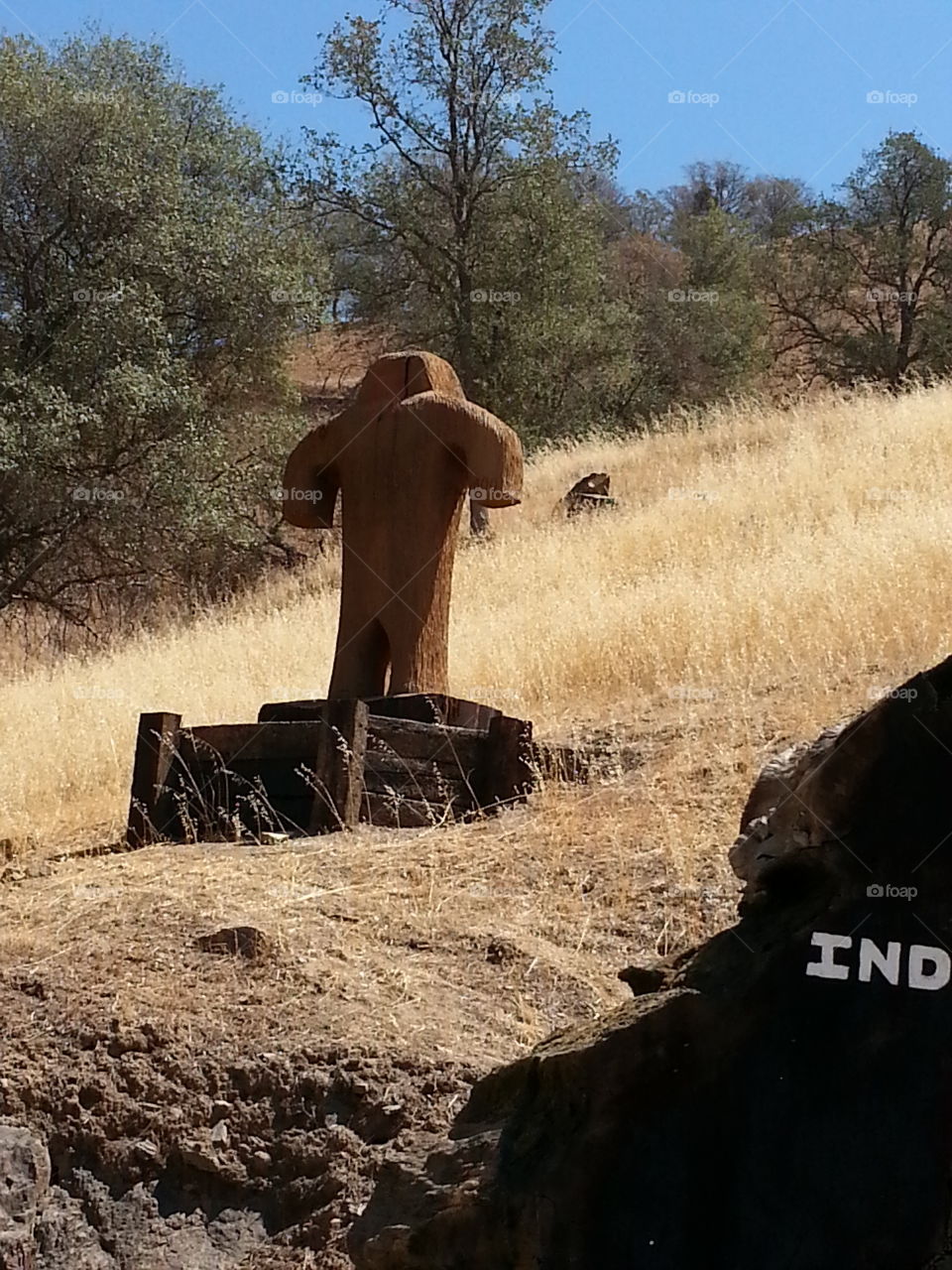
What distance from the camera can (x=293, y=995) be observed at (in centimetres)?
427

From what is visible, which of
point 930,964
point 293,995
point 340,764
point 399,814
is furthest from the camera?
point 399,814

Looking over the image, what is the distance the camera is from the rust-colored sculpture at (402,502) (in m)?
7.21

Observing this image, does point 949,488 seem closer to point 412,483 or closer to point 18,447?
point 412,483

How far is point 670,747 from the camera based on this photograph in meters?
6.99

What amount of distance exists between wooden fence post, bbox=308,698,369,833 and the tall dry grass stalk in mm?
1343

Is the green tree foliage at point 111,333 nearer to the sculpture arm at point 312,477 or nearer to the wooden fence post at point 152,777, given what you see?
the sculpture arm at point 312,477

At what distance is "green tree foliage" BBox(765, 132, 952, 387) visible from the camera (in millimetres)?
29594

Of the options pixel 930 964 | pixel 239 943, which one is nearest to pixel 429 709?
pixel 239 943

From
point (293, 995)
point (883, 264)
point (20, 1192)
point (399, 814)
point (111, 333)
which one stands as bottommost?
point (20, 1192)

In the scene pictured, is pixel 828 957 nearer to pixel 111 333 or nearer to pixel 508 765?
pixel 508 765

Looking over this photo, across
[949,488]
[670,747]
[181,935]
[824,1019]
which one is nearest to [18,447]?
[949,488]

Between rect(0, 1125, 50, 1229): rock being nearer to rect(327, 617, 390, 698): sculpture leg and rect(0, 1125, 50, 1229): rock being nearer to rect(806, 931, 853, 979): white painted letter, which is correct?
rect(806, 931, 853, 979): white painted letter

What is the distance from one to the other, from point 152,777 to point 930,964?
507 centimetres

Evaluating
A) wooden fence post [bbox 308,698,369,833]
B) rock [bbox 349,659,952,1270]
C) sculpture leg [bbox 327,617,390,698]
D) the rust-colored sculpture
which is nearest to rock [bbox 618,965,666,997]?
rock [bbox 349,659,952,1270]
